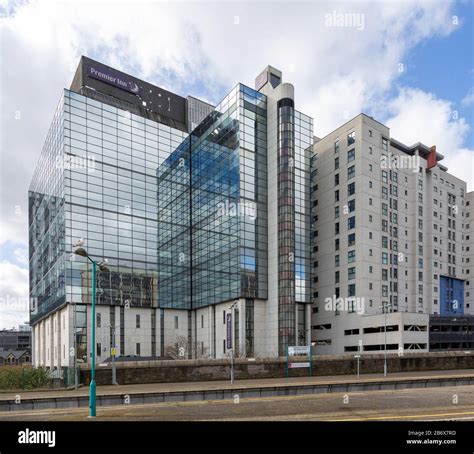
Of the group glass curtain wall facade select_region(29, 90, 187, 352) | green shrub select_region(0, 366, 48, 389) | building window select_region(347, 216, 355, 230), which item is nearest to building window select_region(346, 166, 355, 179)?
building window select_region(347, 216, 355, 230)

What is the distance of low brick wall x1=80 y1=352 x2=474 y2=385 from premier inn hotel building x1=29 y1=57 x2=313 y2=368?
23909mm

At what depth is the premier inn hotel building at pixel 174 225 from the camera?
211 ft

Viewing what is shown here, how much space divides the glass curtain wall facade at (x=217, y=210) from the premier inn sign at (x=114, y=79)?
15.9 m

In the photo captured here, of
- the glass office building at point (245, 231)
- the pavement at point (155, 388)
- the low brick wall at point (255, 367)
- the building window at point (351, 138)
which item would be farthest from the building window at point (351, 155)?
the pavement at point (155, 388)

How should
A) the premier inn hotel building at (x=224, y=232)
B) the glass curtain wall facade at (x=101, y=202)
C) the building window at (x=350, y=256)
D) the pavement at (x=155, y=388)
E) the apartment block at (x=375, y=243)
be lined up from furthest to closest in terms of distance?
1. the building window at (x=350, y=256)
2. the apartment block at (x=375, y=243)
3. the premier inn hotel building at (x=224, y=232)
4. the glass curtain wall facade at (x=101, y=202)
5. the pavement at (x=155, y=388)

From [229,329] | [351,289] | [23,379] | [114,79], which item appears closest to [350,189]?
[351,289]

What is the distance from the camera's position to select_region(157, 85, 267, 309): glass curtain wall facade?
66.3 metres

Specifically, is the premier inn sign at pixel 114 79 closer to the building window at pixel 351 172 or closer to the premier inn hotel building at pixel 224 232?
the premier inn hotel building at pixel 224 232

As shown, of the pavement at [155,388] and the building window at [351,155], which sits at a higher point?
the building window at [351,155]

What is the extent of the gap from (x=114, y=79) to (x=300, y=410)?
78202 mm

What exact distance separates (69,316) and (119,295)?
29.1 feet

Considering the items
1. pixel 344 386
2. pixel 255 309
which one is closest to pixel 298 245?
pixel 255 309
